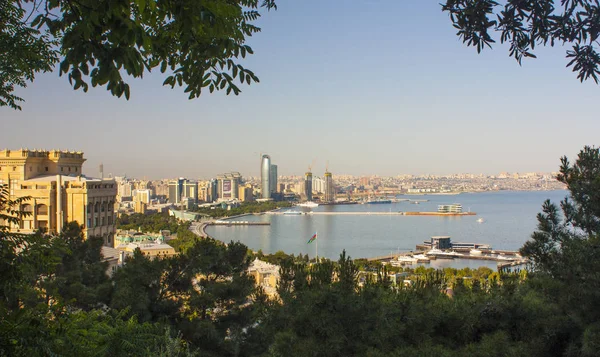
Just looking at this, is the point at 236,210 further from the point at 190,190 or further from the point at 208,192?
the point at 208,192

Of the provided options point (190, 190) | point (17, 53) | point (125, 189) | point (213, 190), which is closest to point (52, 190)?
point (17, 53)

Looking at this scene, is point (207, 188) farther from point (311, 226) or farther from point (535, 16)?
point (535, 16)

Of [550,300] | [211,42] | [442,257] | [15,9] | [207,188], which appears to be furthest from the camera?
[207,188]

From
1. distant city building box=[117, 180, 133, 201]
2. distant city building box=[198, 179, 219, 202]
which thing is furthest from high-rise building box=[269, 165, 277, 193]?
distant city building box=[117, 180, 133, 201]

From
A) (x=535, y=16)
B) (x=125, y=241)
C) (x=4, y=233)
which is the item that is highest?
(x=535, y=16)

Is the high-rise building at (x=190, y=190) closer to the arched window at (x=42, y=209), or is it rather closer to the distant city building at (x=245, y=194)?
the distant city building at (x=245, y=194)

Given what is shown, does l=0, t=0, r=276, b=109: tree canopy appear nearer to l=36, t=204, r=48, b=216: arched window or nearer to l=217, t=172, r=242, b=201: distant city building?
l=36, t=204, r=48, b=216: arched window

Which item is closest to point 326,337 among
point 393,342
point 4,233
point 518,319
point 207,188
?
point 393,342

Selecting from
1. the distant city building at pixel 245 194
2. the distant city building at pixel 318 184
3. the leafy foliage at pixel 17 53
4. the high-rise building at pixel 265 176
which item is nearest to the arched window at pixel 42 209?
the leafy foliage at pixel 17 53
